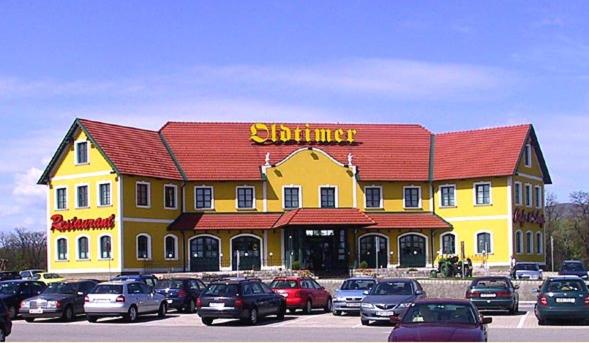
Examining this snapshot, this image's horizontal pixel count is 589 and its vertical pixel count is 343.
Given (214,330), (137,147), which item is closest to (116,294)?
(214,330)

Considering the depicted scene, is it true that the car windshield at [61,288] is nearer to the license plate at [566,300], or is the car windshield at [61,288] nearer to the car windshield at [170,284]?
the car windshield at [170,284]

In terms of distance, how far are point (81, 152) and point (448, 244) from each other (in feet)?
83.5

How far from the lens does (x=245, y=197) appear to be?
215ft

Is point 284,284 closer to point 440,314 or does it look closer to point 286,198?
point 440,314

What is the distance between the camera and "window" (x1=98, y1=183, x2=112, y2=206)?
59938mm

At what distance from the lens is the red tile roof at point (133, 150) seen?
59781mm

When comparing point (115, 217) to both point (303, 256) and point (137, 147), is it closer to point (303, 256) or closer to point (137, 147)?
point (137, 147)

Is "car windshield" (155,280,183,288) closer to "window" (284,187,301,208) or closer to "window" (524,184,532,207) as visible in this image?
"window" (284,187,301,208)

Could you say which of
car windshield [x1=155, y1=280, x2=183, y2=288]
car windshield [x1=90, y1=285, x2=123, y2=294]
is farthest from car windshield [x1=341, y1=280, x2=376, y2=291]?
car windshield [x1=90, y1=285, x2=123, y2=294]

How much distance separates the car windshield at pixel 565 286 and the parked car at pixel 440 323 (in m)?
11.5

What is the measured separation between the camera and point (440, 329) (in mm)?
16203

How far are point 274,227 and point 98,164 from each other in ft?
40.2

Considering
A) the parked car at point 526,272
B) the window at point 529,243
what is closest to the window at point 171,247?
the parked car at point 526,272

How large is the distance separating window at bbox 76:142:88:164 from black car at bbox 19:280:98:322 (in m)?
28.2
